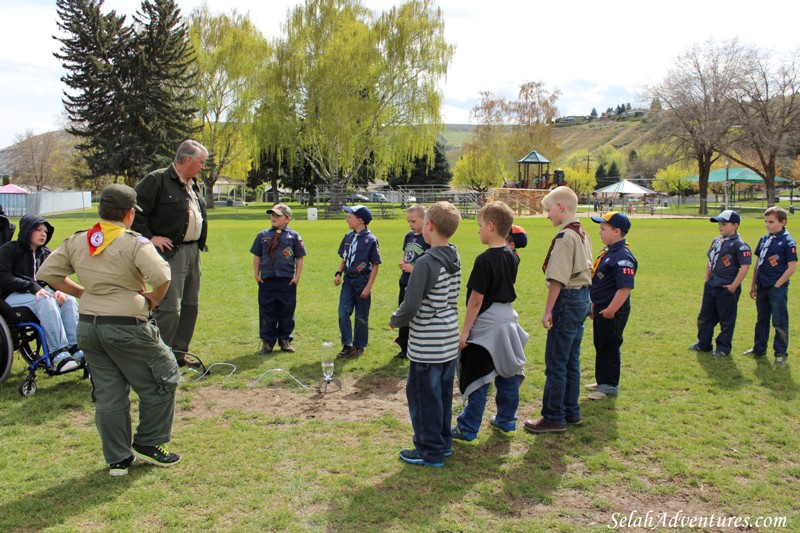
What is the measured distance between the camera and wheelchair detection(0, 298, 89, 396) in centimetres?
587

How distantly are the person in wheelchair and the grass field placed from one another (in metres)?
0.39

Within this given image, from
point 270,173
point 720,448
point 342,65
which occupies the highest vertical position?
point 342,65


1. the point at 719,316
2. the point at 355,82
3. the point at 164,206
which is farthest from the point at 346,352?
the point at 355,82

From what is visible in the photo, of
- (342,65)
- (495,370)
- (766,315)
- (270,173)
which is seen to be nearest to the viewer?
(495,370)

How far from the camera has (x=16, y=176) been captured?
86562mm

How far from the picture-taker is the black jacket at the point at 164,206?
615 centimetres

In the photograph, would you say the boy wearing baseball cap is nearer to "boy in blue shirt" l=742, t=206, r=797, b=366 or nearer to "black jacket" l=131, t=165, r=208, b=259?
"boy in blue shirt" l=742, t=206, r=797, b=366

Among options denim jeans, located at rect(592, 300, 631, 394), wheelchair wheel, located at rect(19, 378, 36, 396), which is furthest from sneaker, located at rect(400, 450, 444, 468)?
wheelchair wheel, located at rect(19, 378, 36, 396)

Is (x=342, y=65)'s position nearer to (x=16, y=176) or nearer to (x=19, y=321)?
(x=19, y=321)

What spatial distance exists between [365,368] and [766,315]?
17.2 ft

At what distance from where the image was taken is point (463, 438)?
488 centimetres

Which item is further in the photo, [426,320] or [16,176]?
[16,176]

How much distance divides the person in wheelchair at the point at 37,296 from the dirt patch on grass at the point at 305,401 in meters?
1.40

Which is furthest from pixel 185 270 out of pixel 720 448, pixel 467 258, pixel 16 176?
pixel 16 176
